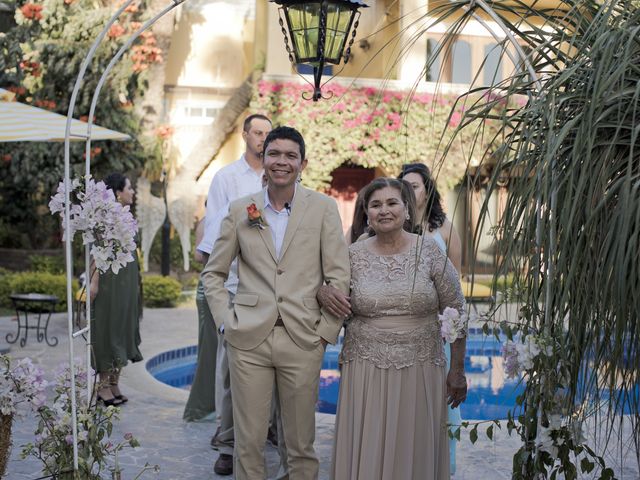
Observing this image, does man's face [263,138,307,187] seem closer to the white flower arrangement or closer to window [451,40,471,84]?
the white flower arrangement

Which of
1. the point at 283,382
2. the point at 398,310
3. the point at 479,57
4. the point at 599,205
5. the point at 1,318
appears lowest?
the point at 1,318

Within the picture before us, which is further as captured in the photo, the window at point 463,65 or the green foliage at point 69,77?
the window at point 463,65

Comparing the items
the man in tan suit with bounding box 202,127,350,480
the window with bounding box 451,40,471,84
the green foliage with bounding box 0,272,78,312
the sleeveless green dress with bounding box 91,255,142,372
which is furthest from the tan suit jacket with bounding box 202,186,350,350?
the window with bounding box 451,40,471,84

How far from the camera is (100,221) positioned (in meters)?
3.94

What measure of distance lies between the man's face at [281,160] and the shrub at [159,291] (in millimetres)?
10502

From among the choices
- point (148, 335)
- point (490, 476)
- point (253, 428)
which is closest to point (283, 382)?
point (253, 428)

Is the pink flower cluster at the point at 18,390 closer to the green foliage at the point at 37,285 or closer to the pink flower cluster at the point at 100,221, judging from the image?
the pink flower cluster at the point at 100,221

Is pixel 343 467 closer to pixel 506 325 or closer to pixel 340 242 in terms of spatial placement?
pixel 340 242

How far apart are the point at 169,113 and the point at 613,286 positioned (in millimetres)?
16287

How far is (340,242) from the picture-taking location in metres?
4.31

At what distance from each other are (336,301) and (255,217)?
1.79 feet

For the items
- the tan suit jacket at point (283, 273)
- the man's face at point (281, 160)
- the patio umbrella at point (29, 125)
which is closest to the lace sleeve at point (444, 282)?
the tan suit jacket at point (283, 273)

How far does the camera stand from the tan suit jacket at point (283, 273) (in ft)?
13.8

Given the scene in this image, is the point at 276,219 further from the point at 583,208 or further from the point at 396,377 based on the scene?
the point at 583,208
